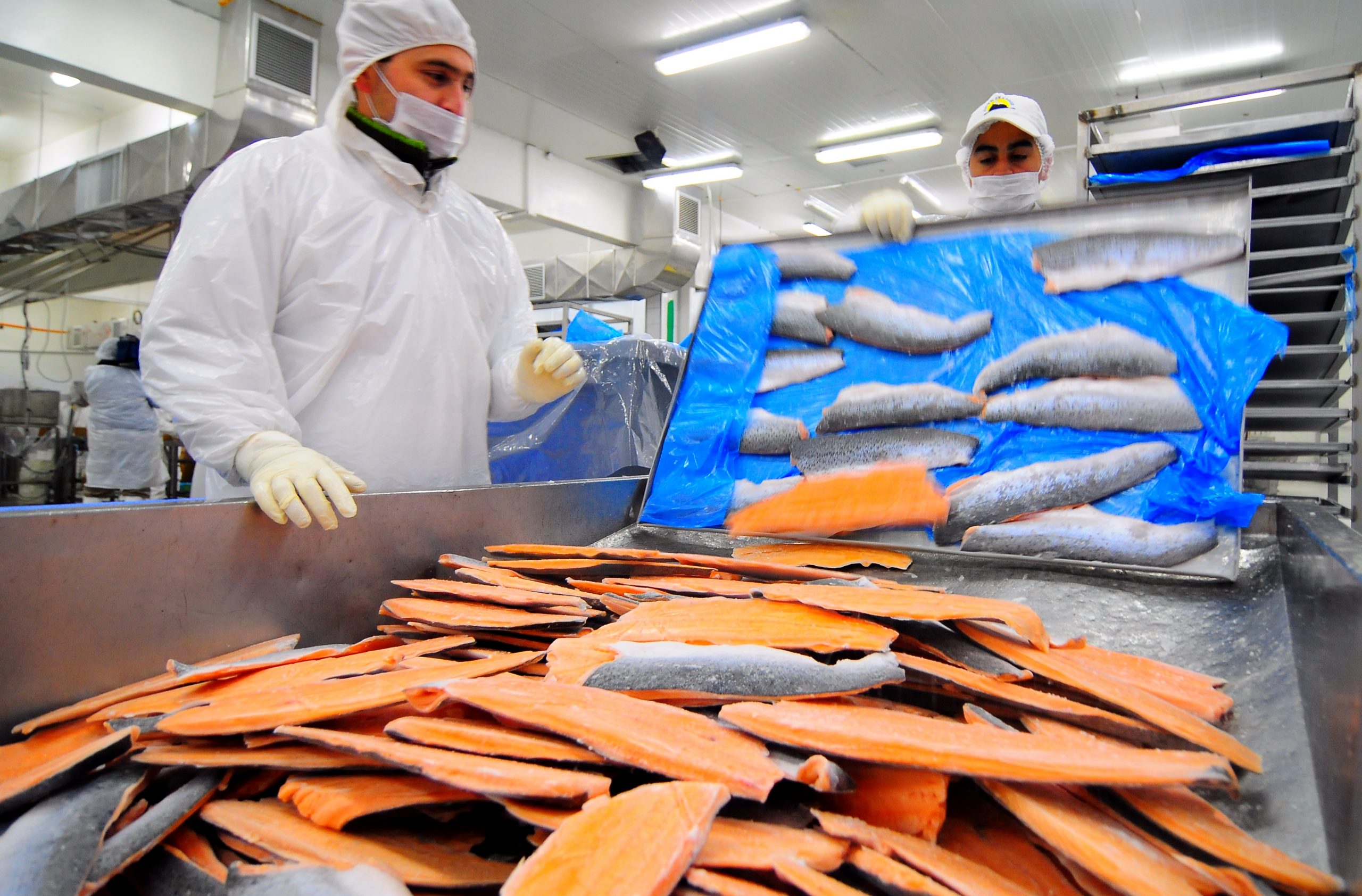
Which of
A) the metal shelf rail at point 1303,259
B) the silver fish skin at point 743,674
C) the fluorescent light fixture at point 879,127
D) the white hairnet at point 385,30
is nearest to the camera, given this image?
the silver fish skin at point 743,674

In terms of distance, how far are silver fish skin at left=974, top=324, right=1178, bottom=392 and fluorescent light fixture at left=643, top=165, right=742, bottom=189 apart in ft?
24.2

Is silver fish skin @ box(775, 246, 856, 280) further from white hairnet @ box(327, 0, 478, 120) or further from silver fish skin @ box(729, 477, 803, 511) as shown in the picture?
white hairnet @ box(327, 0, 478, 120)

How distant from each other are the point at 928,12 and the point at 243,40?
4626 millimetres

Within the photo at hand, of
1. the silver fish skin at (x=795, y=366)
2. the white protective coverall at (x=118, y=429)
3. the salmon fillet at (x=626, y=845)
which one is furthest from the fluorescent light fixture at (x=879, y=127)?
the salmon fillet at (x=626, y=845)

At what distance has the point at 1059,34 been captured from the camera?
548cm

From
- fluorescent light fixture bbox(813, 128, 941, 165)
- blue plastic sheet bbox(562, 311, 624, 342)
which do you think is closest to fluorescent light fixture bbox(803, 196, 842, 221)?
fluorescent light fixture bbox(813, 128, 941, 165)

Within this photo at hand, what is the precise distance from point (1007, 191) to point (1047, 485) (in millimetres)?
1499

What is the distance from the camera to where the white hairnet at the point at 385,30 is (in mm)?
1790

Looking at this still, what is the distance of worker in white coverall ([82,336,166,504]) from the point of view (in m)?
6.26

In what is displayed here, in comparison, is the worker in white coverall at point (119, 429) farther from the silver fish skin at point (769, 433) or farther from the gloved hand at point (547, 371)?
the silver fish skin at point (769, 433)

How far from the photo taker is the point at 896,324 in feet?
4.91

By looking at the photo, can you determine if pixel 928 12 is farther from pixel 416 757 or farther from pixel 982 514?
pixel 416 757

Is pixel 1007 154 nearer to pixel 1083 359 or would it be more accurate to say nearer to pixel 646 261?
pixel 1083 359

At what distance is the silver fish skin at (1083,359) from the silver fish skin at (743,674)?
0.84m
